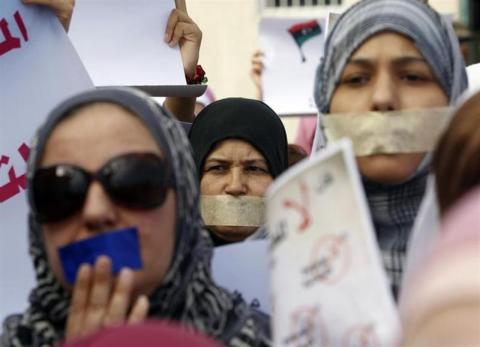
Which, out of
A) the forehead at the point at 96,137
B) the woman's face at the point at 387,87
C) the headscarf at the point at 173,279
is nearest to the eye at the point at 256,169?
the woman's face at the point at 387,87

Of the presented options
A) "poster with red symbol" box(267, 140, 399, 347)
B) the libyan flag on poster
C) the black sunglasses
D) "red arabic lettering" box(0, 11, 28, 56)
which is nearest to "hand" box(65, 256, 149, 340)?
the black sunglasses

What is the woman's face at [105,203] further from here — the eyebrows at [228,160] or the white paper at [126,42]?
the eyebrows at [228,160]

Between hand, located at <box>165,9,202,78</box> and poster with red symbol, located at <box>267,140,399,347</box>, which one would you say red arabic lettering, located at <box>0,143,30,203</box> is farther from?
poster with red symbol, located at <box>267,140,399,347</box>

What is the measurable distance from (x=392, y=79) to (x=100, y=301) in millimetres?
859

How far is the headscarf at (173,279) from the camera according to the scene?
2.27 meters

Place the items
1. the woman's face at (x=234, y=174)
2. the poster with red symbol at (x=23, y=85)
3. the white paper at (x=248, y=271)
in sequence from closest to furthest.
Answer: the white paper at (x=248, y=271)
the poster with red symbol at (x=23, y=85)
the woman's face at (x=234, y=174)

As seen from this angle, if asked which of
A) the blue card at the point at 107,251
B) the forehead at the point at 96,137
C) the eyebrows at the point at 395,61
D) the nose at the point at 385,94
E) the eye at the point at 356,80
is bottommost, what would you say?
the blue card at the point at 107,251

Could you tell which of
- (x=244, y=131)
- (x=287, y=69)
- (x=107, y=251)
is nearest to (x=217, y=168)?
→ (x=244, y=131)

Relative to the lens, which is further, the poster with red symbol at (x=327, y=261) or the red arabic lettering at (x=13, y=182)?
the red arabic lettering at (x=13, y=182)

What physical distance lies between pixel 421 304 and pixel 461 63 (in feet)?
5.77

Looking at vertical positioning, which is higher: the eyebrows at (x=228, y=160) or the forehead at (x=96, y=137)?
the eyebrows at (x=228, y=160)

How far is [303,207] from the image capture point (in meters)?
1.78

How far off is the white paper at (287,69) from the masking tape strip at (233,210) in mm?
1706

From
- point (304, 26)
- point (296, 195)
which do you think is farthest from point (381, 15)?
point (304, 26)
